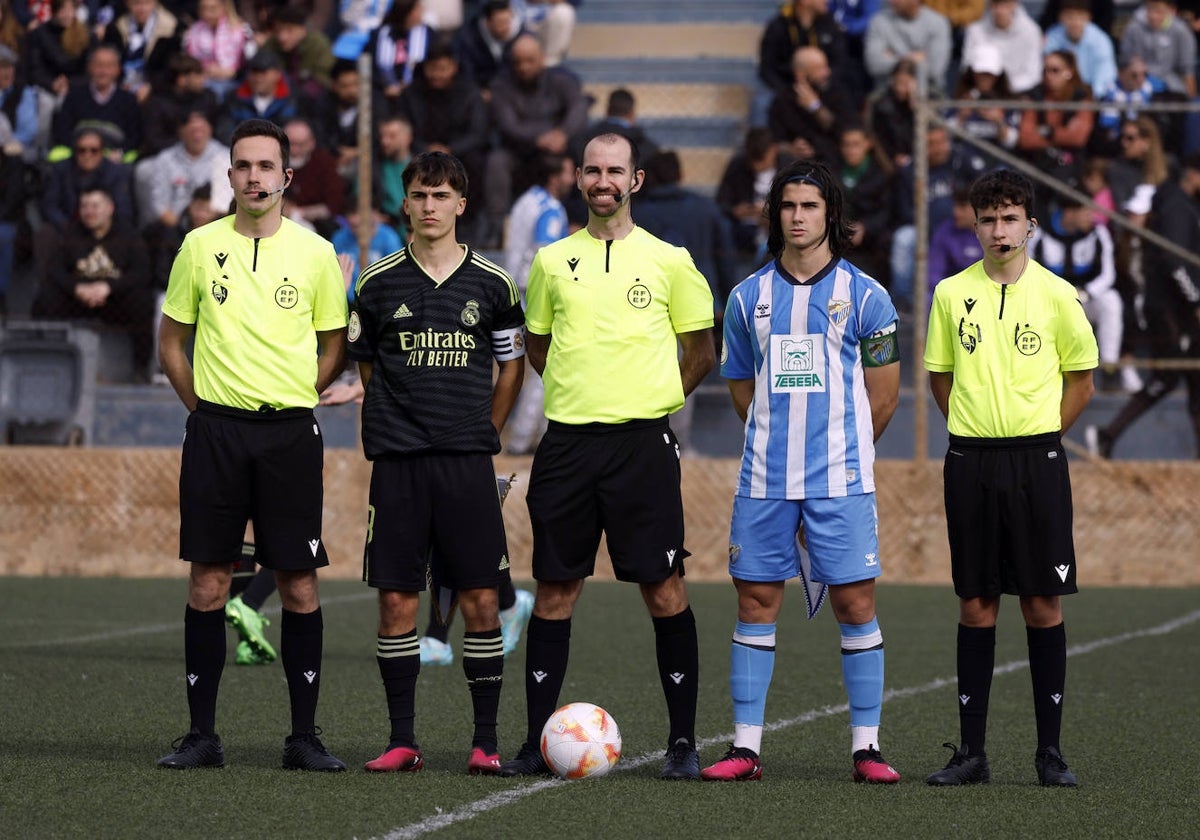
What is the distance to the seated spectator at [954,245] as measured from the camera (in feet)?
45.4

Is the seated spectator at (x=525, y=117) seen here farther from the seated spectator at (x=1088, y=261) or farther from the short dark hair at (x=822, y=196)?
the short dark hair at (x=822, y=196)

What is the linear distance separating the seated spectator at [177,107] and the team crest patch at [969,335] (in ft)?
34.4

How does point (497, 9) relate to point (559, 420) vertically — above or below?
above

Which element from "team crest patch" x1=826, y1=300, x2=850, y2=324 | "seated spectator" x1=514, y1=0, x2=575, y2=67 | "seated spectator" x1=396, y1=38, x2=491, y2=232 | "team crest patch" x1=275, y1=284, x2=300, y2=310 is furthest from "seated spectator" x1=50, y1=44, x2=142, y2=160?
"team crest patch" x1=826, y1=300, x2=850, y2=324

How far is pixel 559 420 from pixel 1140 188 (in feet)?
29.0

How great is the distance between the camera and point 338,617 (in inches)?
448

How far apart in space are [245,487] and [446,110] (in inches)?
378

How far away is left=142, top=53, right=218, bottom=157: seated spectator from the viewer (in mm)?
15961

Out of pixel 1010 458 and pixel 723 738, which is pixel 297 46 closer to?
pixel 723 738

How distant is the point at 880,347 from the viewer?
20.7ft

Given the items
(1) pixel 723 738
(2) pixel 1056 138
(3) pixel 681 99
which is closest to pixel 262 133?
(1) pixel 723 738

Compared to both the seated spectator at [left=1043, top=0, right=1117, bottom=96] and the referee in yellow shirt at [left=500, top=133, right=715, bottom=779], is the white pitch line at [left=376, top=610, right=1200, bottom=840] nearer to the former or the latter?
the referee in yellow shirt at [left=500, top=133, right=715, bottom=779]

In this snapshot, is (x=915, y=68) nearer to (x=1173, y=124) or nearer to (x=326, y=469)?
(x=1173, y=124)

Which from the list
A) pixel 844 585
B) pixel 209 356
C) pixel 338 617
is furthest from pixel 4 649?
pixel 844 585
